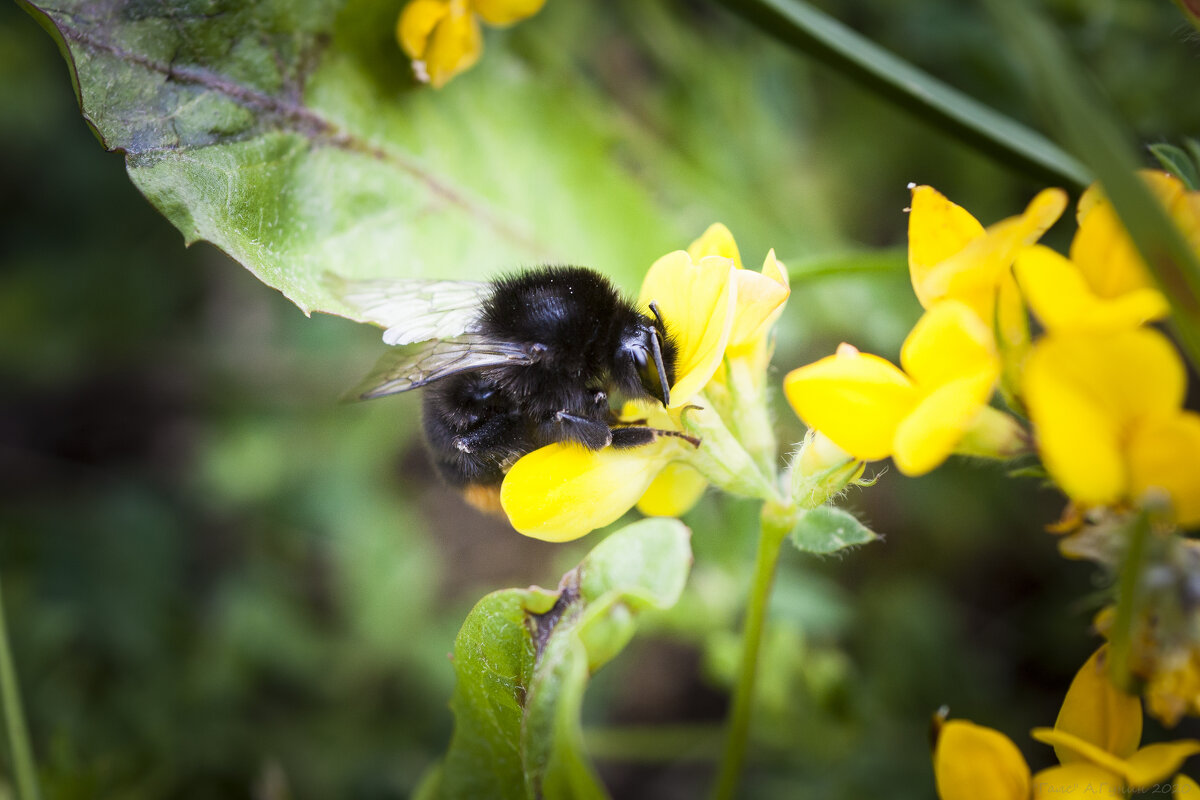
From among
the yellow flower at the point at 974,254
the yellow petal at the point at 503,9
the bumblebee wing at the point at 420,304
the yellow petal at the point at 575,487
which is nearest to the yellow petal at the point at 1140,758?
the yellow flower at the point at 974,254

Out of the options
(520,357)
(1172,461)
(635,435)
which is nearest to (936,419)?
(1172,461)

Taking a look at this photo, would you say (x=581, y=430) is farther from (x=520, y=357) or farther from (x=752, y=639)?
(x=752, y=639)

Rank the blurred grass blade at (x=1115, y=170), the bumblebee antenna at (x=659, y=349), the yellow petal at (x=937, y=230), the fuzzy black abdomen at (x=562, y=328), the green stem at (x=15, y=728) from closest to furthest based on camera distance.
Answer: the blurred grass blade at (x=1115, y=170) < the yellow petal at (x=937, y=230) < the bumblebee antenna at (x=659, y=349) < the fuzzy black abdomen at (x=562, y=328) < the green stem at (x=15, y=728)

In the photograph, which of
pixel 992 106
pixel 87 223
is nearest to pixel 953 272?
pixel 992 106

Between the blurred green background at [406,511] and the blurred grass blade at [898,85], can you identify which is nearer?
the blurred grass blade at [898,85]

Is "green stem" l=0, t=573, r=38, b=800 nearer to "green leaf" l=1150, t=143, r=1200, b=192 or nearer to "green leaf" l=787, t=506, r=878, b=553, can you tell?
"green leaf" l=787, t=506, r=878, b=553

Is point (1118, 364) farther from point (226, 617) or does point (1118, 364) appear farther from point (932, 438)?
point (226, 617)

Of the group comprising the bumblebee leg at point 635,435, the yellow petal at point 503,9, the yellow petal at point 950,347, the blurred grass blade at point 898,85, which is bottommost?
the bumblebee leg at point 635,435

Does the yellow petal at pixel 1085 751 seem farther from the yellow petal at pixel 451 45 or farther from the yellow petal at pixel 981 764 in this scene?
the yellow petal at pixel 451 45
